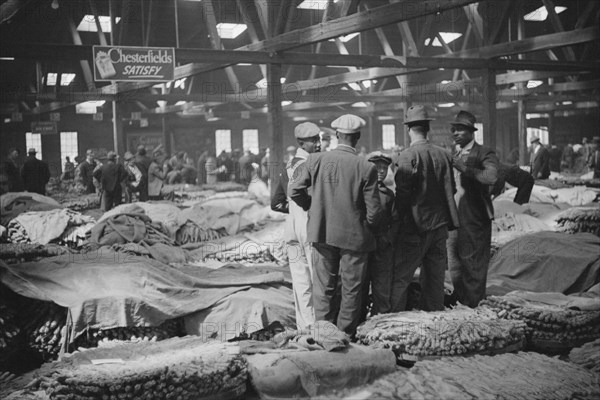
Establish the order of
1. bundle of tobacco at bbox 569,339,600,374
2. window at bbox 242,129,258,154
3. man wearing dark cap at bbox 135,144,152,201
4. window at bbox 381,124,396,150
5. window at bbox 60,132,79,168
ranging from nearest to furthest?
bundle of tobacco at bbox 569,339,600,374, man wearing dark cap at bbox 135,144,152,201, window at bbox 60,132,79,168, window at bbox 242,129,258,154, window at bbox 381,124,396,150

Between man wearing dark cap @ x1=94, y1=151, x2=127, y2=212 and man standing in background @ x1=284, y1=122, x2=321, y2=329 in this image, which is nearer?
man standing in background @ x1=284, y1=122, x2=321, y2=329

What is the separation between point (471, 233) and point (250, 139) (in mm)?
22847

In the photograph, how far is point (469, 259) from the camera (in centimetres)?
588

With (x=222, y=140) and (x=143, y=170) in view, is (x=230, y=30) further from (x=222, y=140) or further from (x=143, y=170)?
(x=222, y=140)

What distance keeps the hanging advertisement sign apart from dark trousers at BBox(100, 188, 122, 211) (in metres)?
2.90

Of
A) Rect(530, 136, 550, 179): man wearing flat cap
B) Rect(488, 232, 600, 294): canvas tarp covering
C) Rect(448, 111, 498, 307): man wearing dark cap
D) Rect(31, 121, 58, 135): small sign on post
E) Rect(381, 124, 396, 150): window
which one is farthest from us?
Rect(381, 124, 396, 150): window

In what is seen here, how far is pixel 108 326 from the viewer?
5418mm

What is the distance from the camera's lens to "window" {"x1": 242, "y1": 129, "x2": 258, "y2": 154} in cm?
2811

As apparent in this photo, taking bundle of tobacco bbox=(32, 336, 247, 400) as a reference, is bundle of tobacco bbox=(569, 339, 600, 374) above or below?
below

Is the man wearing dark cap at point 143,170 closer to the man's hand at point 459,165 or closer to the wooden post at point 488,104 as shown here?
the wooden post at point 488,104

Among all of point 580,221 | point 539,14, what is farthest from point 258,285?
point 539,14

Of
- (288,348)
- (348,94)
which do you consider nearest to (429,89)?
(348,94)

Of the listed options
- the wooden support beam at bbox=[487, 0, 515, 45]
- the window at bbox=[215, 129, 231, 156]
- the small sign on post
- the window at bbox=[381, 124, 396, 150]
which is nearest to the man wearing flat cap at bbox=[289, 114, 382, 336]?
the wooden support beam at bbox=[487, 0, 515, 45]

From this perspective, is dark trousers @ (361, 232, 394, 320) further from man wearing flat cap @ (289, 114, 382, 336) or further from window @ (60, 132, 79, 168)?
window @ (60, 132, 79, 168)
